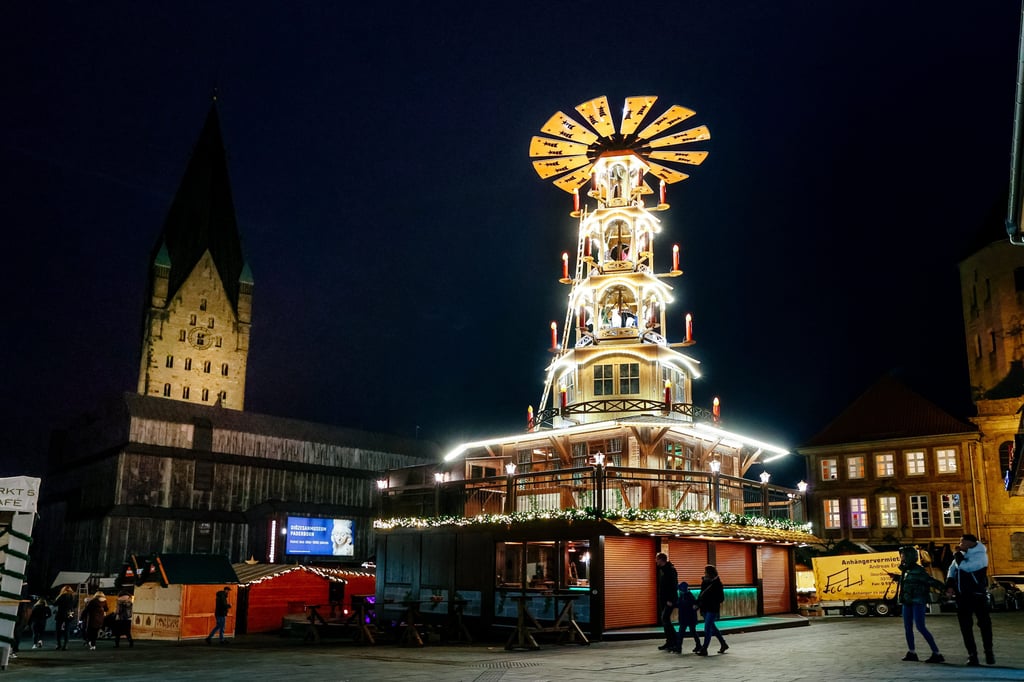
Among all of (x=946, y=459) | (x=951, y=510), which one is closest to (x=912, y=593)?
(x=951, y=510)

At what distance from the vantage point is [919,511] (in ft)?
156

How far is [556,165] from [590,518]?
1599 centimetres

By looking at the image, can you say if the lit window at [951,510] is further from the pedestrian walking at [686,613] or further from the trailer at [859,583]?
the pedestrian walking at [686,613]

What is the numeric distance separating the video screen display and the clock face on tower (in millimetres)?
42050

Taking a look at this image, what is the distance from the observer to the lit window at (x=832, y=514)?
51.0m

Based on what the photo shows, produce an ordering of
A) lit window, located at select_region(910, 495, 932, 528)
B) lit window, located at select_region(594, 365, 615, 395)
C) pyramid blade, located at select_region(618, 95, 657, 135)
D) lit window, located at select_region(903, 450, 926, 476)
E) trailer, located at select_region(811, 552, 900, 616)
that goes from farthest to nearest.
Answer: lit window, located at select_region(903, 450, 926, 476)
lit window, located at select_region(910, 495, 932, 528)
pyramid blade, located at select_region(618, 95, 657, 135)
trailer, located at select_region(811, 552, 900, 616)
lit window, located at select_region(594, 365, 615, 395)

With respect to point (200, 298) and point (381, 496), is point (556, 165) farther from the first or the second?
point (200, 298)

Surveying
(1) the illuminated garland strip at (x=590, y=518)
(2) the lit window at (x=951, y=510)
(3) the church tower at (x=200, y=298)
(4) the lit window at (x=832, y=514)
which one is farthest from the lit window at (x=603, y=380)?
(3) the church tower at (x=200, y=298)

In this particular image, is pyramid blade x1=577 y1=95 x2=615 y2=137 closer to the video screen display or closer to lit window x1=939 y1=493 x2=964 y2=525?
lit window x1=939 y1=493 x2=964 y2=525

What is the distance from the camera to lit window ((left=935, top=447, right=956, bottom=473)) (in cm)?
4738

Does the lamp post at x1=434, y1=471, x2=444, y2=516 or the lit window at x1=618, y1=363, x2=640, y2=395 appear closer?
the lamp post at x1=434, y1=471, x2=444, y2=516

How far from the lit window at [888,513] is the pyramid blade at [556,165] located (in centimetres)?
2913

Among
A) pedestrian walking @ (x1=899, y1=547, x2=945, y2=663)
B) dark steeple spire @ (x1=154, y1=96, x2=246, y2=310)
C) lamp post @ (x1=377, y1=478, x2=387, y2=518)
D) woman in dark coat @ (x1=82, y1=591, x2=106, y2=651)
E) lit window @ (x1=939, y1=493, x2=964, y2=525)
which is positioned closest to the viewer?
pedestrian walking @ (x1=899, y1=547, x2=945, y2=663)

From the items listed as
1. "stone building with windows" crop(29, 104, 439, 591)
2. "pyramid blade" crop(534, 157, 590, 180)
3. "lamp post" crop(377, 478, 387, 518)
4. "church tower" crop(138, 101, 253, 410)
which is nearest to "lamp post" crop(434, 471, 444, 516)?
"lamp post" crop(377, 478, 387, 518)
